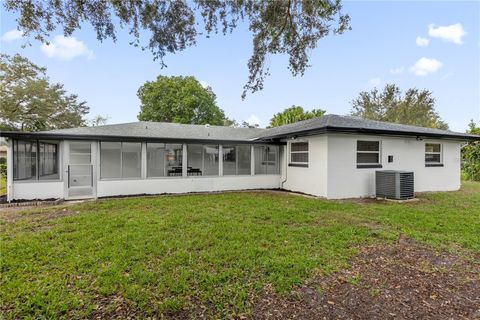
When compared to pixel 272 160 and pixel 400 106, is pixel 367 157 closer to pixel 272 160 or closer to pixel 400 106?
pixel 272 160

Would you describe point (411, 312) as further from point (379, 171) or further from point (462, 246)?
point (379, 171)

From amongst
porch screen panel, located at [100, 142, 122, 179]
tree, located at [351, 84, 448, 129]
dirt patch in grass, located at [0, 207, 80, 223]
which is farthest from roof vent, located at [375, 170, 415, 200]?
tree, located at [351, 84, 448, 129]

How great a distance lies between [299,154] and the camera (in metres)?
10.9

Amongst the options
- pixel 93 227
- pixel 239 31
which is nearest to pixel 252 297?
pixel 93 227

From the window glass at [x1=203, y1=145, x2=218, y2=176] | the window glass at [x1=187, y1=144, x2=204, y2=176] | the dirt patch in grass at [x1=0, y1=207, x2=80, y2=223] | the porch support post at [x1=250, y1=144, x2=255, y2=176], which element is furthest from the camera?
the porch support post at [x1=250, y1=144, x2=255, y2=176]

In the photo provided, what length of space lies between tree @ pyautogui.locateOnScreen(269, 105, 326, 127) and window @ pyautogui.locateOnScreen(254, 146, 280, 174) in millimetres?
10060

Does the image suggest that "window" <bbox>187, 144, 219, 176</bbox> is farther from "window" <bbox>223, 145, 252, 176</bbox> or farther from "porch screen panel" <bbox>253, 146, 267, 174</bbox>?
"porch screen panel" <bbox>253, 146, 267, 174</bbox>

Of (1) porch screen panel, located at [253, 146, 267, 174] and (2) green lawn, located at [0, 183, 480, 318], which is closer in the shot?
(2) green lawn, located at [0, 183, 480, 318]

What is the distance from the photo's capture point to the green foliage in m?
15.4

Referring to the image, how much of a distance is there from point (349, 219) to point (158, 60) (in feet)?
18.9

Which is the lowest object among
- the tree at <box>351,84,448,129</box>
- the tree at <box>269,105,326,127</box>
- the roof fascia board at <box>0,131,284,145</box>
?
the roof fascia board at <box>0,131,284,145</box>

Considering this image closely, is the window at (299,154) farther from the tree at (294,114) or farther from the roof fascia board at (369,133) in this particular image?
the tree at (294,114)

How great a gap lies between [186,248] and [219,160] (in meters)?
7.09

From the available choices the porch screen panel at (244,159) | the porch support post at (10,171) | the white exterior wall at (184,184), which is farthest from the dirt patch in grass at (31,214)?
the porch screen panel at (244,159)
